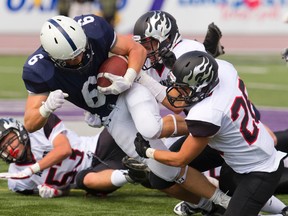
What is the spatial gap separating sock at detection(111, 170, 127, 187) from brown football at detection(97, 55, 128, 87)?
2.72 feet

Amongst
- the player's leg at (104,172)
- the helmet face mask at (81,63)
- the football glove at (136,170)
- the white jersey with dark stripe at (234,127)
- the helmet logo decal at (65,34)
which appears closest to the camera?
the white jersey with dark stripe at (234,127)

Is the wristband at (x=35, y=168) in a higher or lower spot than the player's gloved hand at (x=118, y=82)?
lower

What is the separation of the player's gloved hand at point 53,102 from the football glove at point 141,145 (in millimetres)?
470

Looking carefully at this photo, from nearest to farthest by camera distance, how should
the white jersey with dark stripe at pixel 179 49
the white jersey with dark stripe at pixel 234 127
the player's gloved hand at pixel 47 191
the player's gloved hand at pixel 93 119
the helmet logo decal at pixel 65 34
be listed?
1. the white jersey with dark stripe at pixel 234 127
2. the helmet logo decal at pixel 65 34
3. the player's gloved hand at pixel 93 119
4. the white jersey with dark stripe at pixel 179 49
5. the player's gloved hand at pixel 47 191

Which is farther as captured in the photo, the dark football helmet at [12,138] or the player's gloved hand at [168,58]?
the dark football helmet at [12,138]

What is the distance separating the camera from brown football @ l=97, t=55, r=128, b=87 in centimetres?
524

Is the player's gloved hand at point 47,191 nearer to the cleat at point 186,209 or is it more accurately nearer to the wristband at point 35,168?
the wristband at point 35,168

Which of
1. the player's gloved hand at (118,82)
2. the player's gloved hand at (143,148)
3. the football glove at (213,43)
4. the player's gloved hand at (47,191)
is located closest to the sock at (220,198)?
the player's gloved hand at (143,148)

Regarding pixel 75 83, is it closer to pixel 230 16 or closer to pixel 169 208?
pixel 169 208

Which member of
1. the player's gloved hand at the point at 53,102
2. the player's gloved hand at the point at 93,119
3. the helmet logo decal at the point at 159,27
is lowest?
the player's gloved hand at the point at 93,119

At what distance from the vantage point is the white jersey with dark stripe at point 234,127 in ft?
15.3

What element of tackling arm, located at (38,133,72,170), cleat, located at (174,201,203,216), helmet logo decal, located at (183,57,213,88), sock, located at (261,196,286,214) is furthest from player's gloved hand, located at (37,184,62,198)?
helmet logo decal, located at (183,57,213,88)

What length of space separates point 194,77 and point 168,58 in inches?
35.7

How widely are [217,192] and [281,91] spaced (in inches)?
283
